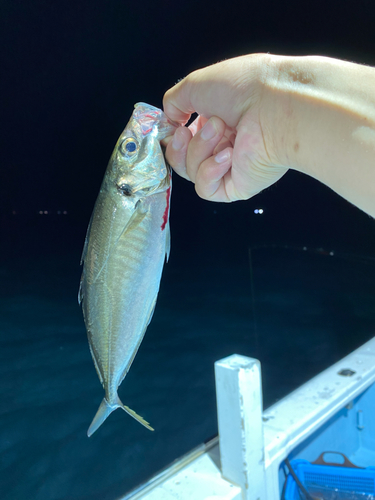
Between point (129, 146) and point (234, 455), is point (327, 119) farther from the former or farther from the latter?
point (234, 455)

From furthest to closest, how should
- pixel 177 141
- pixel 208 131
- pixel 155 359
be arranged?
pixel 155 359, pixel 177 141, pixel 208 131

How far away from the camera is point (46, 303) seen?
10.1 metres

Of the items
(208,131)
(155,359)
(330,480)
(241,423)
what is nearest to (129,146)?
(208,131)

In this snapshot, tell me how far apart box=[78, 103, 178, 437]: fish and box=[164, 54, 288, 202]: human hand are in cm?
11

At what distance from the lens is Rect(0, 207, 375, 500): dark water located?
3916mm

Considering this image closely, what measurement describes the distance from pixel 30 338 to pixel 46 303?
281 cm

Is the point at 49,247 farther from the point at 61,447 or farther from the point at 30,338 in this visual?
the point at 61,447

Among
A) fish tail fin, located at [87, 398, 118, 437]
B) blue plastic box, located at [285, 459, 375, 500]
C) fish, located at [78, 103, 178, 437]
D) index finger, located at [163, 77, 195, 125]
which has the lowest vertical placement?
blue plastic box, located at [285, 459, 375, 500]

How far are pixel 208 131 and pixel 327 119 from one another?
512mm

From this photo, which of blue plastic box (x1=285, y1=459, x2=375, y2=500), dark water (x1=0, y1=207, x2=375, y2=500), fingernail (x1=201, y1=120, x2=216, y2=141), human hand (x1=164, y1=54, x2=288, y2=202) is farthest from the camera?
dark water (x1=0, y1=207, x2=375, y2=500)

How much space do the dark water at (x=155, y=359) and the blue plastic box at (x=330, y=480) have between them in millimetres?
2006

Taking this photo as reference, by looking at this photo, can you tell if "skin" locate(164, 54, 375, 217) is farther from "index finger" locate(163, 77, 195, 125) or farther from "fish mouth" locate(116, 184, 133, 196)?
"fish mouth" locate(116, 184, 133, 196)

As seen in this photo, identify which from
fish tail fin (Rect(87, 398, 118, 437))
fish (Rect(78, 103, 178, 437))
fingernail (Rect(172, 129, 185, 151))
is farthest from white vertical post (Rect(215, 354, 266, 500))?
fingernail (Rect(172, 129, 185, 151))

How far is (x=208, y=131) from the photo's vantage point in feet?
4.49
